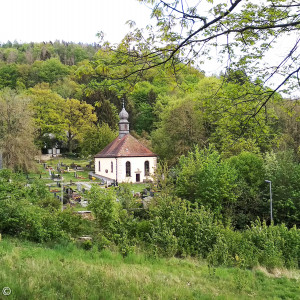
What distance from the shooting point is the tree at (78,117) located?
175 ft

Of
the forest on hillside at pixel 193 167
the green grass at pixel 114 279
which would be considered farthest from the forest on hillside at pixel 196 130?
the green grass at pixel 114 279

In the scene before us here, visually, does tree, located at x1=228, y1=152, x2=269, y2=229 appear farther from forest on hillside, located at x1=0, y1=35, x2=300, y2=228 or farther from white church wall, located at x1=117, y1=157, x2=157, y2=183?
white church wall, located at x1=117, y1=157, x2=157, y2=183

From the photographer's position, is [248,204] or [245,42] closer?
[245,42]

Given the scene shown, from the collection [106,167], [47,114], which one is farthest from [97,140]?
[47,114]

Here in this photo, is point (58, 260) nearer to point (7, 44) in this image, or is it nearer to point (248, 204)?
point (248, 204)

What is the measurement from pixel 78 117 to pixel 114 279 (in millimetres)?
48944

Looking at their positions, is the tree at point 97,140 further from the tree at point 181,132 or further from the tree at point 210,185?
the tree at point 210,185

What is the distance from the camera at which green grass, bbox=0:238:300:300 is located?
21.2ft

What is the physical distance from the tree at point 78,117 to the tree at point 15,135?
1675 cm

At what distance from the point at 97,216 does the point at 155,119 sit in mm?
46217

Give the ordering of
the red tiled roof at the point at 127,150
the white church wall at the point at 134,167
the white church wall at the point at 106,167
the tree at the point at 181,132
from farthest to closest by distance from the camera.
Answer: the white church wall at the point at 106,167 → the red tiled roof at the point at 127,150 → the white church wall at the point at 134,167 → the tree at the point at 181,132

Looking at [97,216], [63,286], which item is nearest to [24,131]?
[97,216]

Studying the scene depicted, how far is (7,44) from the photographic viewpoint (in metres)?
160

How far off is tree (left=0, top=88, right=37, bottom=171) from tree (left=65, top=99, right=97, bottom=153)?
1675 centimetres
